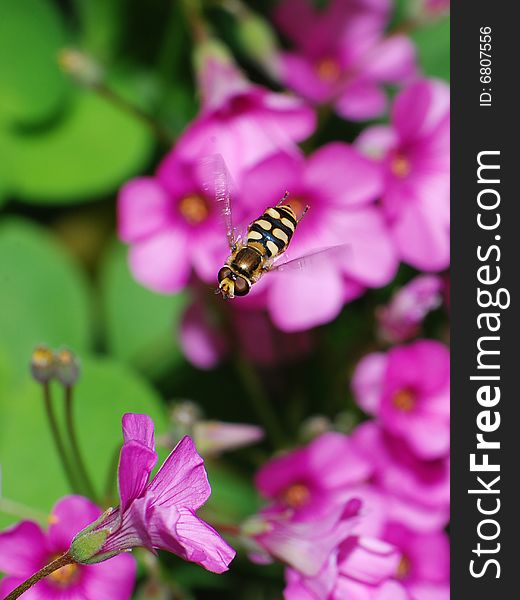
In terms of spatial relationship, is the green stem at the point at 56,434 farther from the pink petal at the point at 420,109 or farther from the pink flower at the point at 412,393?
the pink petal at the point at 420,109

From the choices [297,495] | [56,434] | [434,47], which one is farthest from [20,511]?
[434,47]

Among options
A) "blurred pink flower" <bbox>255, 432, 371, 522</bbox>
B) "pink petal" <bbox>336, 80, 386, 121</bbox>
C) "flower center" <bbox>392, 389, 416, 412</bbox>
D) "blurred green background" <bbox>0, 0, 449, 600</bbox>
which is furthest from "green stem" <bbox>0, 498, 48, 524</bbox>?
"pink petal" <bbox>336, 80, 386, 121</bbox>

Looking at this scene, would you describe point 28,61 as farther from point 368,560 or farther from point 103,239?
point 368,560

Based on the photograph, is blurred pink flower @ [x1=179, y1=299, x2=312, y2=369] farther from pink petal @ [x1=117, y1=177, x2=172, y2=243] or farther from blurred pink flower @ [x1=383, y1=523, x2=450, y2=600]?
blurred pink flower @ [x1=383, y1=523, x2=450, y2=600]

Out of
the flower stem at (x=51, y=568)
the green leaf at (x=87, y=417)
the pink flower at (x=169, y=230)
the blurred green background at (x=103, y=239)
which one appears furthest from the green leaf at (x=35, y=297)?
the flower stem at (x=51, y=568)

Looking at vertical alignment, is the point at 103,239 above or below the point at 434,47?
below
